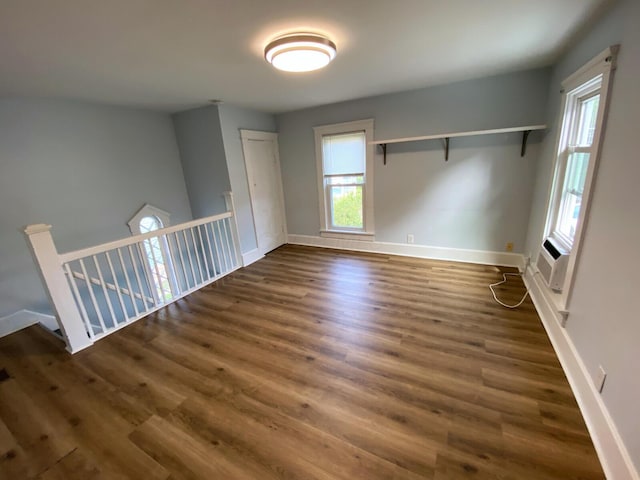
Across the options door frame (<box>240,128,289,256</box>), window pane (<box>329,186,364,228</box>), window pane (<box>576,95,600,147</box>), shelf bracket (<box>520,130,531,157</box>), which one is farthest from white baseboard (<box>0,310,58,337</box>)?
shelf bracket (<box>520,130,531,157</box>)

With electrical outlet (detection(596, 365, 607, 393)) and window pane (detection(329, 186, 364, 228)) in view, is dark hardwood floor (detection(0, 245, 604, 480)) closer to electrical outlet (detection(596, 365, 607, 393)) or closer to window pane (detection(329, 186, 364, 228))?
electrical outlet (detection(596, 365, 607, 393))

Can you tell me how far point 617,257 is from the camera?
4.38ft

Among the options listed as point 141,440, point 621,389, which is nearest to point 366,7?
point 621,389

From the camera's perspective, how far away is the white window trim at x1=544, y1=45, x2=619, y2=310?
5.02 ft

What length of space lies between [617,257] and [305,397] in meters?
1.90

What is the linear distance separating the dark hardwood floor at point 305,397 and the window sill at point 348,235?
1.53m

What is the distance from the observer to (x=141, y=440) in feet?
4.85

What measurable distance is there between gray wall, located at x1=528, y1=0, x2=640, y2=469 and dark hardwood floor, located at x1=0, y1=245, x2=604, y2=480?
13.2 inches

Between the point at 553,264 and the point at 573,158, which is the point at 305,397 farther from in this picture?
the point at 573,158

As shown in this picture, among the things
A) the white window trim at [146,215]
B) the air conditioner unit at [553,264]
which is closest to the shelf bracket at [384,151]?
the air conditioner unit at [553,264]

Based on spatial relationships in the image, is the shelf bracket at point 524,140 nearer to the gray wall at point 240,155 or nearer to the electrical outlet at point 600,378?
the electrical outlet at point 600,378

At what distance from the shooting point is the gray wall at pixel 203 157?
3.69 meters

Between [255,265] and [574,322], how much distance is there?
3533 mm

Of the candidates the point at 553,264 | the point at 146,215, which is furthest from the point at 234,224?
the point at 553,264
